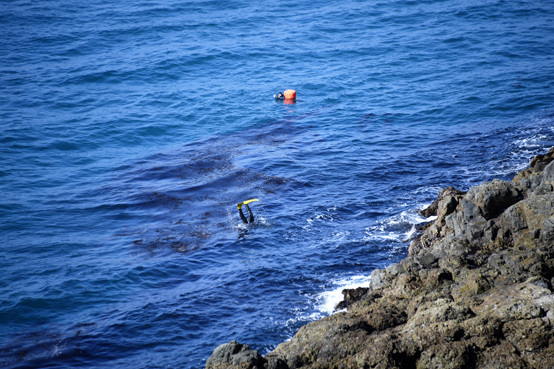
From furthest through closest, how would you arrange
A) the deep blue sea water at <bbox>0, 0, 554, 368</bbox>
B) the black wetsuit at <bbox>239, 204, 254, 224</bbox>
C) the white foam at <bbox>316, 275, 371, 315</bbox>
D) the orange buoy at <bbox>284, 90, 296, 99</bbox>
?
the orange buoy at <bbox>284, 90, 296, 99</bbox> → the black wetsuit at <bbox>239, 204, 254, 224</bbox> → the deep blue sea water at <bbox>0, 0, 554, 368</bbox> → the white foam at <bbox>316, 275, 371, 315</bbox>

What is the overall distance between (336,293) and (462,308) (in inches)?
168

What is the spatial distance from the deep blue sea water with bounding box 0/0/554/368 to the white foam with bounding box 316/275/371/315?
0.24 ft

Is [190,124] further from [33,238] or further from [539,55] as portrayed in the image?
[539,55]

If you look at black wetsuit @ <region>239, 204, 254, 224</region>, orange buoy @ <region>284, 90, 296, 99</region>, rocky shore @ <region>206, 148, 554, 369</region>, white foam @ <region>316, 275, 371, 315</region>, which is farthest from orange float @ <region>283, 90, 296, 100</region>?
rocky shore @ <region>206, 148, 554, 369</region>

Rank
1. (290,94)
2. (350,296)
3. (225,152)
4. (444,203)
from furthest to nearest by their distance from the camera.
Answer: (290,94)
(225,152)
(444,203)
(350,296)

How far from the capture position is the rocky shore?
6.50 m

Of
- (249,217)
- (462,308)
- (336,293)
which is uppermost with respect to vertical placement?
(462,308)

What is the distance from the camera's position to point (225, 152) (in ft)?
71.5

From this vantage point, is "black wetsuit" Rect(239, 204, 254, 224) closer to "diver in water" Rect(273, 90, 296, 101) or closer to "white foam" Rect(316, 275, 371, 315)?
"white foam" Rect(316, 275, 371, 315)

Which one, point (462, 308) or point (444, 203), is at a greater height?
point (462, 308)

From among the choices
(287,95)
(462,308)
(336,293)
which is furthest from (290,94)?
(462,308)

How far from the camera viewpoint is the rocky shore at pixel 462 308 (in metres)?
6.50

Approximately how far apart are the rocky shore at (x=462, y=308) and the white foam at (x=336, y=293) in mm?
270

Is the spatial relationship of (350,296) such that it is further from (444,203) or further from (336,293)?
(444,203)
